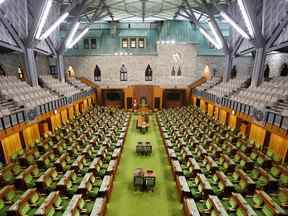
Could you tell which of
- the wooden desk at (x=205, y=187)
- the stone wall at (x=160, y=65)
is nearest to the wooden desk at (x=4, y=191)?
the wooden desk at (x=205, y=187)

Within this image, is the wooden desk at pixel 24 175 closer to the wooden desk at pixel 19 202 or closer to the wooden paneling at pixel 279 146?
the wooden desk at pixel 19 202

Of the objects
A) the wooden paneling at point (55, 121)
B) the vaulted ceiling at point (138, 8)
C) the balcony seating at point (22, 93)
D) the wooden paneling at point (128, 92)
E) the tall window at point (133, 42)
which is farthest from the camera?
the tall window at point (133, 42)

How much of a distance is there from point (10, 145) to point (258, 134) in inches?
664

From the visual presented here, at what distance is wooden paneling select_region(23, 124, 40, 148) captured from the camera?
1418 cm

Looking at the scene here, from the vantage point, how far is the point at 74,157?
12.6 metres

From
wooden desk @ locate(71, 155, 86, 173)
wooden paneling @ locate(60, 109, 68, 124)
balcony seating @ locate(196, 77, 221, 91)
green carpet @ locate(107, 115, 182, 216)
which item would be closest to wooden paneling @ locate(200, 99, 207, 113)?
balcony seating @ locate(196, 77, 221, 91)

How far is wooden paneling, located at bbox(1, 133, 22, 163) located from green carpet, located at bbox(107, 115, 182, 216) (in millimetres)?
6770

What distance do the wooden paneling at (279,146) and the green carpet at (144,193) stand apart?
679 cm

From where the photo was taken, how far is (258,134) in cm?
1464

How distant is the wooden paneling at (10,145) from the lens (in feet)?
38.7

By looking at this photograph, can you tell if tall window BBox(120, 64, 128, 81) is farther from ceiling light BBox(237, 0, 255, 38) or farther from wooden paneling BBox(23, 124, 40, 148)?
ceiling light BBox(237, 0, 255, 38)

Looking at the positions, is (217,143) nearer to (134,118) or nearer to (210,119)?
(210,119)

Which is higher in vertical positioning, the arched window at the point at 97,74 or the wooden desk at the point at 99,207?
the arched window at the point at 97,74

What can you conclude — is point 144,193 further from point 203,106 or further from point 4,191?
point 203,106
